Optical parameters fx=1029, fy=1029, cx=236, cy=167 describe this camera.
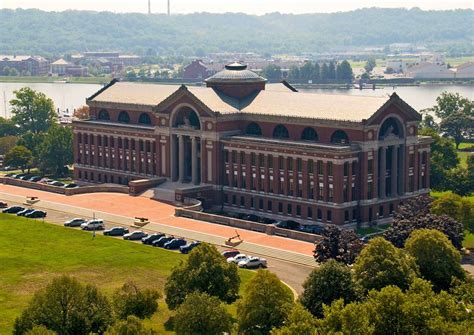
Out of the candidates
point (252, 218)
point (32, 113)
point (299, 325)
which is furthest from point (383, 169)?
point (32, 113)

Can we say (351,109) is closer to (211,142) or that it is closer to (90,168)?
(211,142)

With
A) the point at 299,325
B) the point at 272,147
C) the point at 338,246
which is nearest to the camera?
the point at 299,325

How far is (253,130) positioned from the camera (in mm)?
122375

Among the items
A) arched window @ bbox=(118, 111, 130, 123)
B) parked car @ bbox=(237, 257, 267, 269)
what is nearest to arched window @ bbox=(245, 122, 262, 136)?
arched window @ bbox=(118, 111, 130, 123)

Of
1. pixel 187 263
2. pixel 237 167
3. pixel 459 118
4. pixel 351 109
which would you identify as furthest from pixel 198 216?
pixel 459 118

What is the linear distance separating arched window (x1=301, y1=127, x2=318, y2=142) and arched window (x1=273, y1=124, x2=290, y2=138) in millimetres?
2616

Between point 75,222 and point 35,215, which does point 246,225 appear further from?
point 35,215

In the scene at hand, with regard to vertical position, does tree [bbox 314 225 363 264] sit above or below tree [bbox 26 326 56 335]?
below

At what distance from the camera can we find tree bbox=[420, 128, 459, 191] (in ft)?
416

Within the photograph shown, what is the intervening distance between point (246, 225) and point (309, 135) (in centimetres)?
1408

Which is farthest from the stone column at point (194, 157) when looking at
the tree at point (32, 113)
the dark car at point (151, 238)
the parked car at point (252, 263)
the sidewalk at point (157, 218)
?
the tree at point (32, 113)

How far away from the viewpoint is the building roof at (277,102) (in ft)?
370

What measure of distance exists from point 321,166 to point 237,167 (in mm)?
13772

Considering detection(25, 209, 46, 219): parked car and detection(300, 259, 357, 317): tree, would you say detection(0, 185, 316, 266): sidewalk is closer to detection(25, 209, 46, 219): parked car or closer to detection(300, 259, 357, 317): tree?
detection(25, 209, 46, 219): parked car
